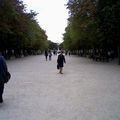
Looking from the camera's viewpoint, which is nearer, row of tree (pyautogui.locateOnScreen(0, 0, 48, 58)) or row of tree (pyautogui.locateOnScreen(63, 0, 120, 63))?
row of tree (pyautogui.locateOnScreen(63, 0, 120, 63))

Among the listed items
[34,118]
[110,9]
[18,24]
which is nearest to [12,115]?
[34,118]

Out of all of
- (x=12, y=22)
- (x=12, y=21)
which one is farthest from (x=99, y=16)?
(x=12, y=22)

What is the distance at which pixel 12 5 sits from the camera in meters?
54.4

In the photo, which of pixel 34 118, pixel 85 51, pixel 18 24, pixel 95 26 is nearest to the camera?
pixel 34 118

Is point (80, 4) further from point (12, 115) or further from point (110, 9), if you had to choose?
point (12, 115)

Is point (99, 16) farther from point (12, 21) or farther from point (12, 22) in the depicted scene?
point (12, 22)

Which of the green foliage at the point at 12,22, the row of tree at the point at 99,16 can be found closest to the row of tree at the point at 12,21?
the green foliage at the point at 12,22

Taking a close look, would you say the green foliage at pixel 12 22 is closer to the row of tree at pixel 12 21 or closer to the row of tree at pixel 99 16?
the row of tree at pixel 12 21

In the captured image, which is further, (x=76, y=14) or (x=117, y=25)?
(x=76, y=14)

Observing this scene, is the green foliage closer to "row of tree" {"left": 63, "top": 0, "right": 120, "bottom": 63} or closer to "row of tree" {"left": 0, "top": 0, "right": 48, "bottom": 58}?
"row of tree" {"left": 0, "top": 0, "right": 48, "bottom": 58}

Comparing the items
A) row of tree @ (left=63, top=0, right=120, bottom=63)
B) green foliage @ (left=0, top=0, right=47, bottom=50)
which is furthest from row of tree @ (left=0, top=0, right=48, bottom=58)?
row of tree @ (left=63, top=0, right=120, bottom=63)

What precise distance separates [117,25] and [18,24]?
23894 mm

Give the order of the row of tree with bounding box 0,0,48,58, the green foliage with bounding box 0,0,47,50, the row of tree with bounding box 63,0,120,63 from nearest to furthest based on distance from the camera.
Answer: the row of tree with bounding box 63,0,120,63 → the row of tree with bounding box 0,0,48,58 → the green foliage with bounding box 0,0,47,50

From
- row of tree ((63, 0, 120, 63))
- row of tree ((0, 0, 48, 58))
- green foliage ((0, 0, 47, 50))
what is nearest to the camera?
row of tree ((63, 0, 120, 63))
